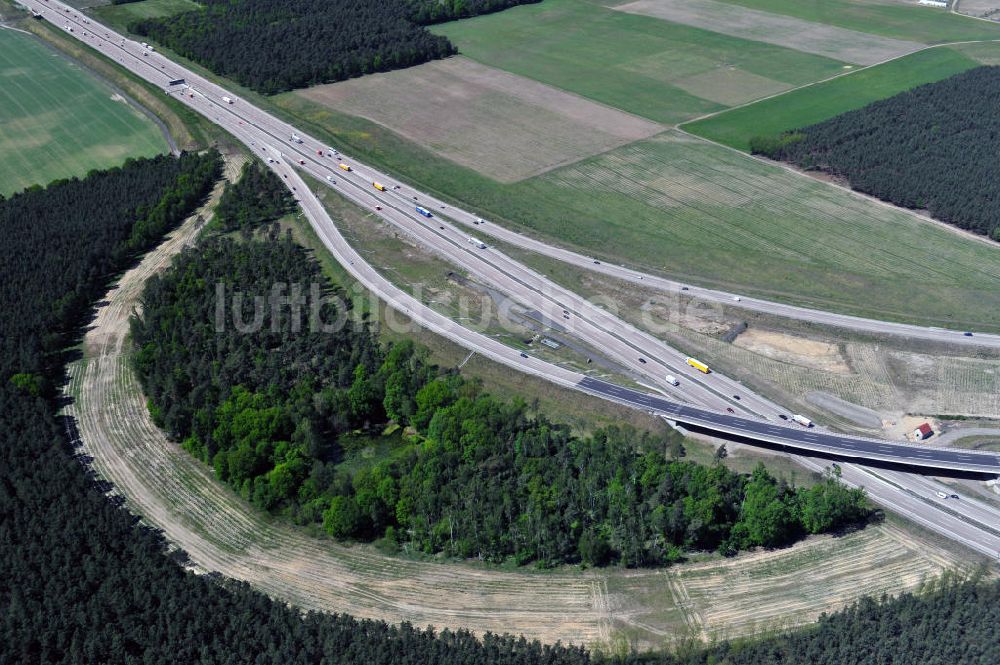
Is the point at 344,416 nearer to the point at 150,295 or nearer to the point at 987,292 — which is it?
the point at 150,295

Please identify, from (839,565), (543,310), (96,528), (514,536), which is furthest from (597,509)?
(96,528)

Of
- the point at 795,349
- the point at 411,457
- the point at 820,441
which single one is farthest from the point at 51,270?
the point at 820,441

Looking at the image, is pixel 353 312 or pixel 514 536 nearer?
pixel 514 536

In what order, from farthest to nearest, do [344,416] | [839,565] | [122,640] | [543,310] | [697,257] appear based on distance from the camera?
[697,257], [543,310], [344,416], [839,565], [122,640]

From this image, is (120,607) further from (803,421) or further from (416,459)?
(803,421)

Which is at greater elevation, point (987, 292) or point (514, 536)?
point (987, 292)

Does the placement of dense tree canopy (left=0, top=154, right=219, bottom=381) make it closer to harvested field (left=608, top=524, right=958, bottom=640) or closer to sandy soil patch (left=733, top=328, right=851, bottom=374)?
harvested field (left=608, top=524, right=958, bottom=640)
